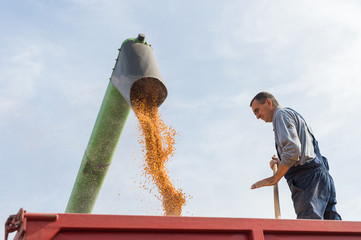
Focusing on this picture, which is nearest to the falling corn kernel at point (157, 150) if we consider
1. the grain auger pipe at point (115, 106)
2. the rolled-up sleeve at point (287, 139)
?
the grain auger pipe at point (115, 106)

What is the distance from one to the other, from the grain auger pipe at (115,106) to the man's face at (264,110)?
1217mm

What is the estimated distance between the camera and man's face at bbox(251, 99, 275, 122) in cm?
370

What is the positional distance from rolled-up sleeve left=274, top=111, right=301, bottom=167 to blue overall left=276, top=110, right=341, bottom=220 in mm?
272

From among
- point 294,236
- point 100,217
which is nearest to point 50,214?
point 100,217

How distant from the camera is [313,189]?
3340 millimetres

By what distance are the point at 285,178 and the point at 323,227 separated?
119cm

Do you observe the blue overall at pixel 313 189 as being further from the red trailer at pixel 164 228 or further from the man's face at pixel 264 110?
the red trailer at pixel 164 228

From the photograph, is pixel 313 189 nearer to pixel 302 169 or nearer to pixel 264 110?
pixel 302 169

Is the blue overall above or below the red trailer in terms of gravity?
above

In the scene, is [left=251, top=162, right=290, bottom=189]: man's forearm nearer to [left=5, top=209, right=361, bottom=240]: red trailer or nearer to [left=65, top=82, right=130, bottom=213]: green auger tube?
[left=5, top=209, right=361, bottom=240]: red trailer

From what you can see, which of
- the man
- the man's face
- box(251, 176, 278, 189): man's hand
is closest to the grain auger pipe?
the man's face

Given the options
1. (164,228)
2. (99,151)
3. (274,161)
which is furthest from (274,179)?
(99,151)

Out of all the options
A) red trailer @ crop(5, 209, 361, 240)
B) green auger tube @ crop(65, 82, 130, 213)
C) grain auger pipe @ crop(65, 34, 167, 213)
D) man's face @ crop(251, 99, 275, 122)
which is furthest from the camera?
green auger tube @ crop(65, 82, 130, 213)

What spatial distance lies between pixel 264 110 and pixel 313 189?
795 mm
